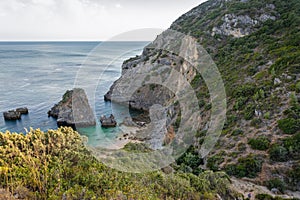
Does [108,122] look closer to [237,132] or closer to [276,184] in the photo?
[237,132]

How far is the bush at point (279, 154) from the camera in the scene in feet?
50.4

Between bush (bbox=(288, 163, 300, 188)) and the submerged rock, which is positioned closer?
bush (bbox=(288, 163, 300, 188))

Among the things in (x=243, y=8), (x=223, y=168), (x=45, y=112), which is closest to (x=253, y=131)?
(x=223, y=168)

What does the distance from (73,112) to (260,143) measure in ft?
112

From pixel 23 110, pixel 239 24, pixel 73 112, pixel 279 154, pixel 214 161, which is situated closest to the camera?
pixel 279 154

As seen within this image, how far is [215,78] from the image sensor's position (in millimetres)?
30906

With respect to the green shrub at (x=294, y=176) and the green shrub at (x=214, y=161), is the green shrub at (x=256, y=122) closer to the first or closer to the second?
the green shrub at (x=214, y=161)

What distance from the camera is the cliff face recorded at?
1570cm

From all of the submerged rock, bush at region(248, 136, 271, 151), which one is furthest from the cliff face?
the submerged rock

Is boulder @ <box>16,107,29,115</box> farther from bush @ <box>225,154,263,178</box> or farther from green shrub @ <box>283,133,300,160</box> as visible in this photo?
green shrub @ <box>283,133,300,160</box>

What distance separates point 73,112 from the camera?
4294cm

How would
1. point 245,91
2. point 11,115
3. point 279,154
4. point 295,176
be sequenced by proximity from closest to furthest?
point 295,176 < point 279,154 < point 245,91 < point 11,115

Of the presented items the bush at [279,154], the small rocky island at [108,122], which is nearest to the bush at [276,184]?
the bush at [279,154]

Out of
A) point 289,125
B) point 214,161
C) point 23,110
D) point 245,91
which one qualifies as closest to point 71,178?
point 214,161
